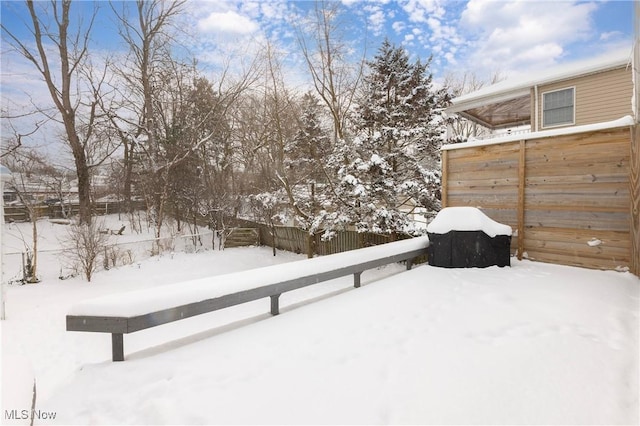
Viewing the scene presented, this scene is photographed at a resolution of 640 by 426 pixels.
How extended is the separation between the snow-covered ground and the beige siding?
6.89 meters

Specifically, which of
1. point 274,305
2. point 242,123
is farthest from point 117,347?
point 242,123

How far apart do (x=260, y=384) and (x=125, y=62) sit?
1674 cm

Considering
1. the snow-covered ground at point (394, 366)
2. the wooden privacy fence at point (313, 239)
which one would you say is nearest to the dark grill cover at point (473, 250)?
the snow-covered ground at point (394, 366)

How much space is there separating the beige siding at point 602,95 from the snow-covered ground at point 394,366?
6893 mm

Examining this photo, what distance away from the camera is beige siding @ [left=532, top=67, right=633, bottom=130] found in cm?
842

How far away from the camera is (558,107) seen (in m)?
9.59

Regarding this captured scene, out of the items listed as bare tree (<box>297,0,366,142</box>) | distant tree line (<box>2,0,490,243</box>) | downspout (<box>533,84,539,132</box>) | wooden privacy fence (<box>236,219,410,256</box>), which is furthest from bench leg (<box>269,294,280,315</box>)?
downspout (<box>533,84,539,132</box>)

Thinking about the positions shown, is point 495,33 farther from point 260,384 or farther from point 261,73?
point 260,384

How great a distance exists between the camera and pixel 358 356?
7.87 feet

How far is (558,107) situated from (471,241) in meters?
7.58

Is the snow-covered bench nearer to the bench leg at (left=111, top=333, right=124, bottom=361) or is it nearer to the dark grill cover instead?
the bench leg at (left=111, top=333, right=124, bottom=361)

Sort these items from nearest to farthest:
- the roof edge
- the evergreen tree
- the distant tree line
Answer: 1. the roof edge
2. the evergreen tree
3. the distant tree line

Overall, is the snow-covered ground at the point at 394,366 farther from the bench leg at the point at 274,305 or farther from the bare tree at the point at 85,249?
the bare tree at the point at 85,249

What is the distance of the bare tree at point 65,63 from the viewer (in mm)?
12789
